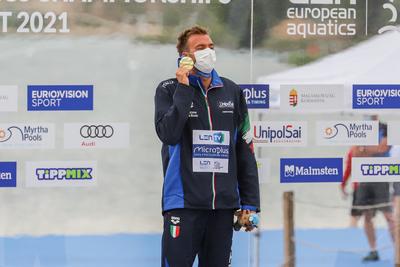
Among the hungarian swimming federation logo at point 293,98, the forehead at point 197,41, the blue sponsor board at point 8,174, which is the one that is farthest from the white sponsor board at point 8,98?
the hungarian swimming federation logo at point 293,98

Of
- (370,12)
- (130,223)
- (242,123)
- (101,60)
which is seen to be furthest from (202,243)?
(370,12)

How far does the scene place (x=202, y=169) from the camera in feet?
13.6

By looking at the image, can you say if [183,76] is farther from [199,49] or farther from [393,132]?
[393,132]

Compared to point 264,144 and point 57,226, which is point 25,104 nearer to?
point 57,226

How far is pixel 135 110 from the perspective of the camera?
5.08 m

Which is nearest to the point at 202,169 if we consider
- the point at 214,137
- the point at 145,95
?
the point at 214,137

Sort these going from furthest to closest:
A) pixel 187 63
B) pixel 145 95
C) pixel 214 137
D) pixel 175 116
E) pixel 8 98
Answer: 1. pixel 145 95
2. pixel 8 98
3. pixel 214 137
4. pixel 187 63
5. pixel 175 116

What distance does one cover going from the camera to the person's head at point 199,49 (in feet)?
13.6

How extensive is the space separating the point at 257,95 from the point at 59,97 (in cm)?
125

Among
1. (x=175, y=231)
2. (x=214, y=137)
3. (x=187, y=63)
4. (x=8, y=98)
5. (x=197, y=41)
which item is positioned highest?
(x=197, y=41)

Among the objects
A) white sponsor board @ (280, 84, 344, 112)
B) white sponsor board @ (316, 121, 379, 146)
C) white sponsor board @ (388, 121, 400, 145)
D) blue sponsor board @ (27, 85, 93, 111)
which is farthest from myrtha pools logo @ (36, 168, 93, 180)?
white sponsor board @ (388, 121, 400, 145)

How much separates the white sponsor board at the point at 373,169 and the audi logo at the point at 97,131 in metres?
1.60

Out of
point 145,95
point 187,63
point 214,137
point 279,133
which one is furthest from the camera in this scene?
point 279,133

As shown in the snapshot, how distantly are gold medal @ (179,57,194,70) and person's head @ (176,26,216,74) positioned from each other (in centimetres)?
5
